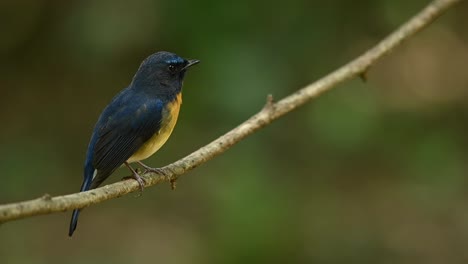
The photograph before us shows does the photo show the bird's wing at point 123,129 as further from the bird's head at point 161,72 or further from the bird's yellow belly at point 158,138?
the bird's head at point 161,72

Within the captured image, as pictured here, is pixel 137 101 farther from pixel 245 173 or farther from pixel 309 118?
pixel 309 118

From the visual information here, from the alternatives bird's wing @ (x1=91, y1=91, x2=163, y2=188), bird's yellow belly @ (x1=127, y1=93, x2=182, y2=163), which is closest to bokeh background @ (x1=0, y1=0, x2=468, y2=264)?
bird's yellow belly @ (x1=127, y1=93, x2=182, y2=163)

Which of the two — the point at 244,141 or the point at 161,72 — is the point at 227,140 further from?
the point at 244,141

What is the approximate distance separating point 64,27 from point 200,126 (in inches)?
64.1

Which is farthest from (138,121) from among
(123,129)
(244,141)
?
(244,141)

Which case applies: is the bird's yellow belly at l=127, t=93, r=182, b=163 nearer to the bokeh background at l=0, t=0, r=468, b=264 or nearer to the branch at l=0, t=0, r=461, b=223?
the branch at l=0, t=0, r=461, b=223

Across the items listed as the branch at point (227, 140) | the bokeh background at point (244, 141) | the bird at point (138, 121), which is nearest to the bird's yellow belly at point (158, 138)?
the bird at point (138, 121)

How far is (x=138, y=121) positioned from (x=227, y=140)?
0.66 metres

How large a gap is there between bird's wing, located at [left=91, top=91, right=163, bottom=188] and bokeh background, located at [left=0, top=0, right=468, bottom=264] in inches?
76.9

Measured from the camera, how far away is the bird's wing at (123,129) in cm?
418

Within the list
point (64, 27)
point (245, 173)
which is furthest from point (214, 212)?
point (64, 27)

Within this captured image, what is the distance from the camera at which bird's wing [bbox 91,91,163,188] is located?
165 inches

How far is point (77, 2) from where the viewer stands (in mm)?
6945

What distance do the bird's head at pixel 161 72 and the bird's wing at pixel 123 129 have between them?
0.46ft
